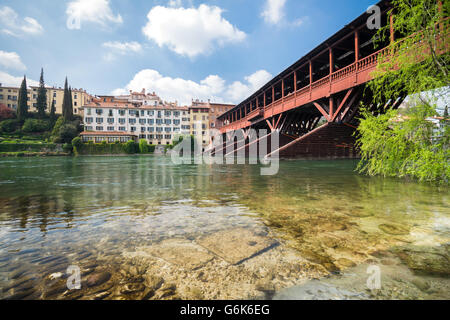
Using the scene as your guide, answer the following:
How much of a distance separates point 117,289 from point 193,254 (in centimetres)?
70

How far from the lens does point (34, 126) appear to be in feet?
218

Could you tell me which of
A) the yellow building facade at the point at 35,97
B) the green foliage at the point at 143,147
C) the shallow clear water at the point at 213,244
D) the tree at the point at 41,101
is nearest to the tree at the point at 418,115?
the shallow clear water at the point at 213,244

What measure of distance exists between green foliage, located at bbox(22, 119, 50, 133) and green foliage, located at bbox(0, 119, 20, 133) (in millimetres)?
3830

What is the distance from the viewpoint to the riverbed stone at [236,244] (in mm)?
1982

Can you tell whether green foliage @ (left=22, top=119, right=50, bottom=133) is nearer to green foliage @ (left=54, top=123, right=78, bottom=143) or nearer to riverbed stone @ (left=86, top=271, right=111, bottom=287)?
green foliage @ (left=54, top=123, right=78, bottom=143)

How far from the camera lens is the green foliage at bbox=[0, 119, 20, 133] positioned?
63100 mm

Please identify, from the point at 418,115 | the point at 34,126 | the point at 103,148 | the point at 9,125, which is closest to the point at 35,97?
the point at 9,125

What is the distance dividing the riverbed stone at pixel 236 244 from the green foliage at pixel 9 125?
89.8 metres

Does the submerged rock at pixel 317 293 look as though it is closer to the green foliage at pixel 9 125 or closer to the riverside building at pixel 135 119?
the riverside building at pixel 135 119

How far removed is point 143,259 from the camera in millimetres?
1915

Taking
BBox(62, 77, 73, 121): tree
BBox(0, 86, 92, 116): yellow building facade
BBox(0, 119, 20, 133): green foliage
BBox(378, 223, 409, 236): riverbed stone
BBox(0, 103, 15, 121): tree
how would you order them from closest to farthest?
1. BBox(378, 223, 409, 236): riverbed stone
2. BBox(0, 119, 20, 133): green foliage
3. BBox(62, 77, 73, 121): tree
4. BBox(0, 103, 15, 121): tree
5. BBox(0, 86, 92, 116): yellow building facade

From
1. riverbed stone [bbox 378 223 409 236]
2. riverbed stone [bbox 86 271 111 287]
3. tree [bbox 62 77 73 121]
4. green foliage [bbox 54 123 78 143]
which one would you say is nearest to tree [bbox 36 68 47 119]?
tree [bbox 62 77 73 121]

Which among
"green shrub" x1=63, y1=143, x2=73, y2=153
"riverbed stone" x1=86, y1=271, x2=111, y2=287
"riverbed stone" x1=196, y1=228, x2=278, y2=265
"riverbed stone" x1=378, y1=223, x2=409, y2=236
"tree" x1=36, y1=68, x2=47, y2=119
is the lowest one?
"riverbed stone" x1=86, y1=271, x2=111, y2=287

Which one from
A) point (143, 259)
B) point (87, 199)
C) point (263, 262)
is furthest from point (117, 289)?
point (87, 199)
